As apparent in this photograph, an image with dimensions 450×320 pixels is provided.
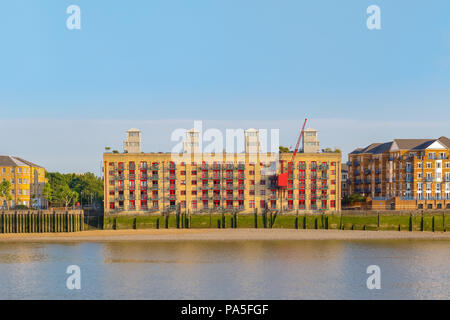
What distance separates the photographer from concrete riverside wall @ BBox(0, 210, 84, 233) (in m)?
132

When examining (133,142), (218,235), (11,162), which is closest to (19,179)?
(11,162)

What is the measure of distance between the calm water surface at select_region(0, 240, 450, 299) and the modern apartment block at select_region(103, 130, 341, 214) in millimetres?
26103

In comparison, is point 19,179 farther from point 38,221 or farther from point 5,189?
point 38,221

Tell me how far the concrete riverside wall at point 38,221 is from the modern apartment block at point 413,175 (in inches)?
2977

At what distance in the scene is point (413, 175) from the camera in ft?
486

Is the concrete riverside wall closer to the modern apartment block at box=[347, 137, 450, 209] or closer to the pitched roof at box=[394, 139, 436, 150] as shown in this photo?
the modern apartment block at box=[347, 137, 450, 209]

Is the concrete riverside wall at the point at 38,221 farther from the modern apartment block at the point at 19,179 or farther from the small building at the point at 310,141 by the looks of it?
the small building at the point at 310,141

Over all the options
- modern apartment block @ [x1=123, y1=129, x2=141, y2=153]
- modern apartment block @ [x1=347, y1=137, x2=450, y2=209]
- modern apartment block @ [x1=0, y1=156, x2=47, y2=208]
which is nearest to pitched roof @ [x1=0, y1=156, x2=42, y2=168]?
modern apartment block @ [x1=0, y1=156, x2=47, y2=208]

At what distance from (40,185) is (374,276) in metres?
142

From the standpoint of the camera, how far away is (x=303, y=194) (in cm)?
13638

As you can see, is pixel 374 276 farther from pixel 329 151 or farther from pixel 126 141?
pixel 126 141

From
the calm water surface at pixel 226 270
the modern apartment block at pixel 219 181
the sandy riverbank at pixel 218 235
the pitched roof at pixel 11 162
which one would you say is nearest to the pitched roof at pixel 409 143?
the modern apartment block at pixel 219 181

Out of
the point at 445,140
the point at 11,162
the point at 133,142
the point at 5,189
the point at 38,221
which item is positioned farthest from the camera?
the point at 11,162

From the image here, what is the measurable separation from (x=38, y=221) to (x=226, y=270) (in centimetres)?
7143
